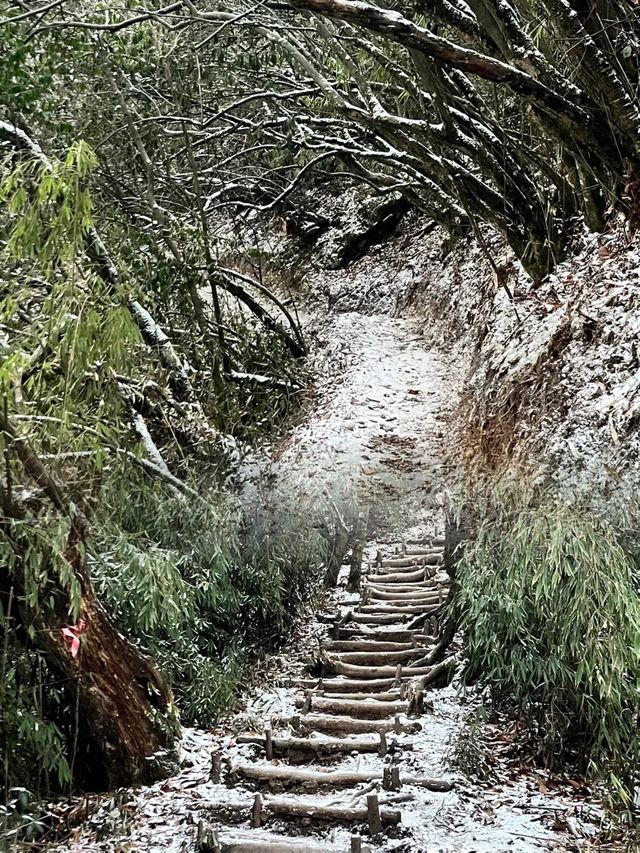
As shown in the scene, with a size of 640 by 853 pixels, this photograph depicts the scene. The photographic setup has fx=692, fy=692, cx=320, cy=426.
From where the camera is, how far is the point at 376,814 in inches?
116

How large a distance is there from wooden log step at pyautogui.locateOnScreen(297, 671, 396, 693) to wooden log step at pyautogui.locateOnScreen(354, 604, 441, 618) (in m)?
0.39

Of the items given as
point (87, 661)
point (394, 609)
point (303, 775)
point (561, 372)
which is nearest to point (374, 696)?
point (394, 609)

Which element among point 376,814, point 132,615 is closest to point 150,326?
point 132,615

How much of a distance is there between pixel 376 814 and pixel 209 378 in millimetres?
2864

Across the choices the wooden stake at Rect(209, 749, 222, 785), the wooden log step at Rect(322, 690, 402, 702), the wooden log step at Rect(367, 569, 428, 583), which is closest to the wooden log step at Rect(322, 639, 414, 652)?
the wooden log step at Rect(322, 690, 402, 702)

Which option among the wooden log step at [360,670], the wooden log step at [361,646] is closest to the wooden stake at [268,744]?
the wooden log step at [360,670]

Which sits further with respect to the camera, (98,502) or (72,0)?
(72,0)

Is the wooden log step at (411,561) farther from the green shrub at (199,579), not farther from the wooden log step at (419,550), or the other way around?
the green shrub at (199,579)

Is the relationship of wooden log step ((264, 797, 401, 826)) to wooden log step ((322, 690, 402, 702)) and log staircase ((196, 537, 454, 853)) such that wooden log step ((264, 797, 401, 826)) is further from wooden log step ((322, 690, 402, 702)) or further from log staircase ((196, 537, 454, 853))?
wooden log step ((322, 690, 402, 702))

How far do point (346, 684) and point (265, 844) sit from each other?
1.24 meters

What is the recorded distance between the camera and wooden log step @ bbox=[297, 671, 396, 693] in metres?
4.08

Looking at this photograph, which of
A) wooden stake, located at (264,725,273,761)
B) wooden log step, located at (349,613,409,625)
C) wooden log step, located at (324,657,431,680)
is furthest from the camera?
wooden log step, located at (349,613,409,625)

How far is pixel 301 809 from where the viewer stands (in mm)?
3113

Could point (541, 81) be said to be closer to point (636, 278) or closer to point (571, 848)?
point (636, 278)
